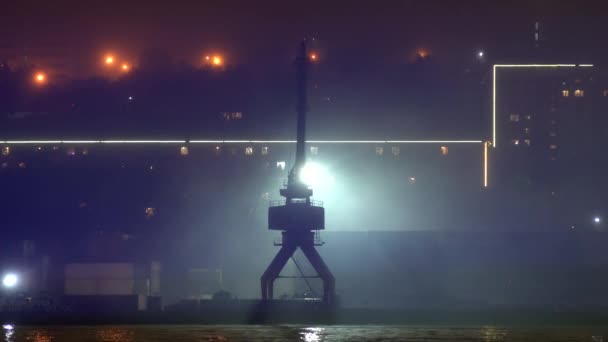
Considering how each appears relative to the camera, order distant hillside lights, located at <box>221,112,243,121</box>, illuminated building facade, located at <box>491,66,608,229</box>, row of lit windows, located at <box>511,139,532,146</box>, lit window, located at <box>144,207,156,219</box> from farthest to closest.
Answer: distant hillside lights, located at <box>221,112,243,121</box>, row of lit windows, located at <box>511,139,532,146</box>, illuminated building facade, located at <box>491,66,608,229</box>, lit window, located at <box>144,207,156,219</box>

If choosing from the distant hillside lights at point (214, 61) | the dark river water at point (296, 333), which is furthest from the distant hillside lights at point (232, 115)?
the dark river water at point (296, 333)

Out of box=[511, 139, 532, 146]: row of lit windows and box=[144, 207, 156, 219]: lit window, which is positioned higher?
box=[511, 139, 532, 146]: row of lit windows

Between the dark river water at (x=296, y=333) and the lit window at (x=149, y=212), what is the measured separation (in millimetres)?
43271

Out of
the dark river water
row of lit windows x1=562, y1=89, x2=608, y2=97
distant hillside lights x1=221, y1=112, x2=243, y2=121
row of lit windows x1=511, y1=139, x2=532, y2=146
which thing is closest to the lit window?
distant hillside lights x1=221, y1=112, x2=243, y2=121

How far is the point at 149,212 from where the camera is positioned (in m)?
84.5

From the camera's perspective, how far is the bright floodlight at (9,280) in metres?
62.4

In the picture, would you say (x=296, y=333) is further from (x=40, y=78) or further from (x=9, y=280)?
(x=40, y=78)

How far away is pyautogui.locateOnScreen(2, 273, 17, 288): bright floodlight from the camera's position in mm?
62375

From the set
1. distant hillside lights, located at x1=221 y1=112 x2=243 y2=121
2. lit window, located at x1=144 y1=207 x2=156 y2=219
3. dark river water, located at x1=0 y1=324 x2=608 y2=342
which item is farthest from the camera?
distant hillside lights, located at x1=221 y1=112 x2=243 y2=121

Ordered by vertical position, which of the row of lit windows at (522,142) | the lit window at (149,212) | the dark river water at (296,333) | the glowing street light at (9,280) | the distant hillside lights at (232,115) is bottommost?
the dark river water at (296,333)

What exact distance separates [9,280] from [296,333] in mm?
33952

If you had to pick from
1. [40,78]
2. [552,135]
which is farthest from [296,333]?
[40,78]

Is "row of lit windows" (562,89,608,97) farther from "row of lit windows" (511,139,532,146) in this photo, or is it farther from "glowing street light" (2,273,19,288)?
"glowing street light" (2,273,19,288)

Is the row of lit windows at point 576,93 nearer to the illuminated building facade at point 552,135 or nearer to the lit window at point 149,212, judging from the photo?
the illuminated building facade at point 552,135
